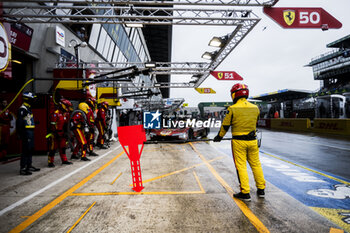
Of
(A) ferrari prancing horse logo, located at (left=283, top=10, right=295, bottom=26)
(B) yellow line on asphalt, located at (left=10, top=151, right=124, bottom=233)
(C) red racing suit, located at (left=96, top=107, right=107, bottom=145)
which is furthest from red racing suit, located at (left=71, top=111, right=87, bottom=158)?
(A) ferrari prancing horse logo, located at (left=283, top=10, right=295, bottom=26)

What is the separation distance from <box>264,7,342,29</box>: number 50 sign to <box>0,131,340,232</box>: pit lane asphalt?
17.0 feet

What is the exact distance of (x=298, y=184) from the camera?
13.5ft

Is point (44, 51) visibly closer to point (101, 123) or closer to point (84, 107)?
point (101, 123)

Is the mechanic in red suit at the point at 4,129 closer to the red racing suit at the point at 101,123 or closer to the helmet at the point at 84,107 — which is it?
the helmet at the point at 84,107

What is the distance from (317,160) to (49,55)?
39.3ft

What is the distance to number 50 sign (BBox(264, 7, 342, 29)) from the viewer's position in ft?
20.0

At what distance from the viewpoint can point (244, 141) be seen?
331 centimetres

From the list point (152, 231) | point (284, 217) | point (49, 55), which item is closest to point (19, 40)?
point (49, 55)

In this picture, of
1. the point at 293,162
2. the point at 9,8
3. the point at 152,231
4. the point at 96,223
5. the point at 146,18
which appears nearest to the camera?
the point at 152,231

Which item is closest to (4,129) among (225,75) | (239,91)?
(239,91)

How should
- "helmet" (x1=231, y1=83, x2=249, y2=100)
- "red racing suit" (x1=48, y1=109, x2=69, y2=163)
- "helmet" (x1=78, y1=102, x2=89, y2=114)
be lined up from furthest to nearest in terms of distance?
"helmet" (x1=78, y1=102, x2=89, y2=114) < "red racing suit" (x1=48, y1=109, x2=69, y2=163) < "helmet" (x1=231, y1=83, x2=249, y2=100)

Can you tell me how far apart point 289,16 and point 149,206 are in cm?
687

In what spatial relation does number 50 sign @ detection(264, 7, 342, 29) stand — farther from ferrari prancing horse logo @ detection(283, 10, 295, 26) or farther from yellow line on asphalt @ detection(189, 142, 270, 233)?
yellow line on asphalt @ detection(189, 142, 270, 233)

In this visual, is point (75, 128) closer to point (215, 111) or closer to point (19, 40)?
point (19, 40)
